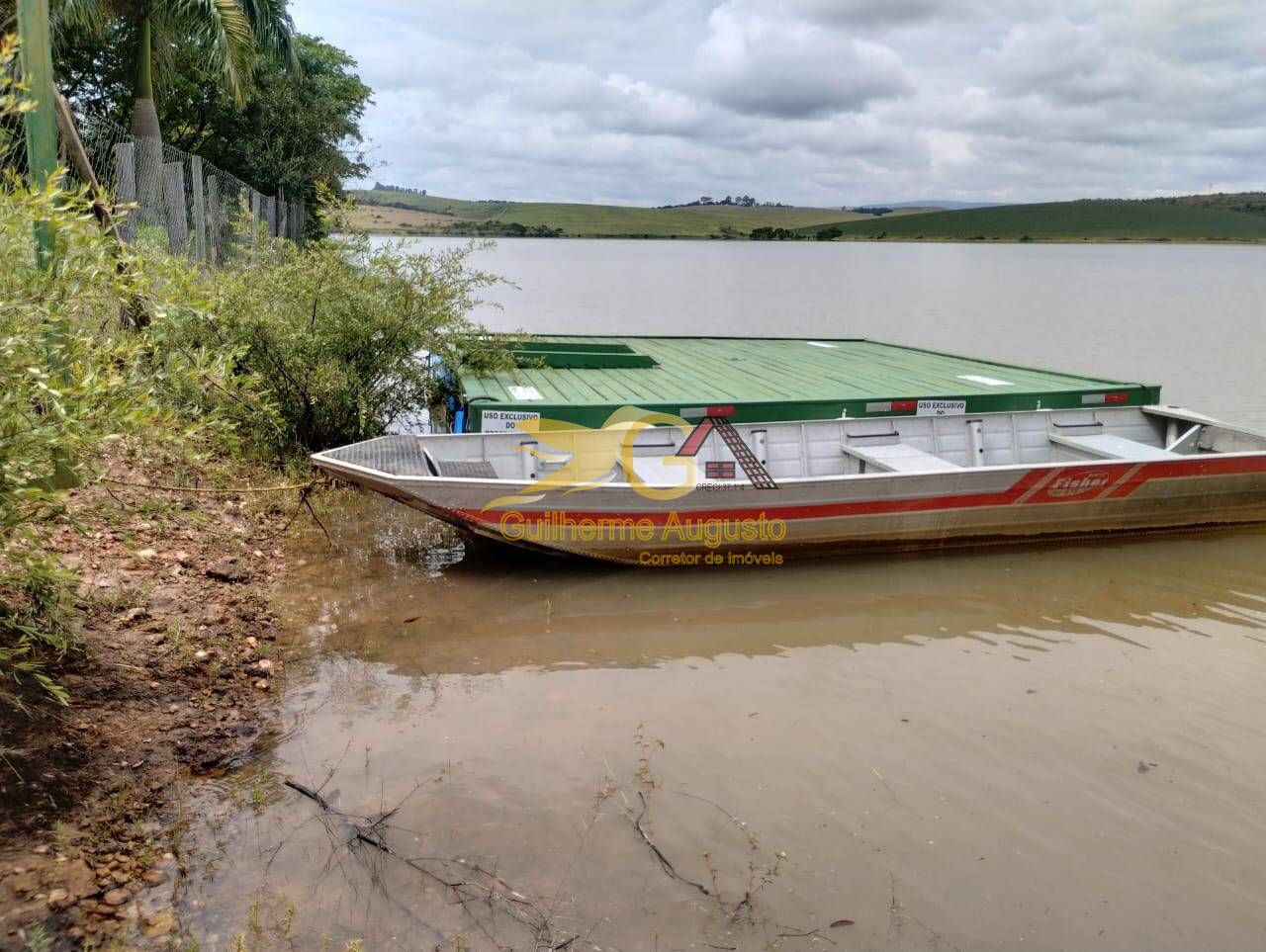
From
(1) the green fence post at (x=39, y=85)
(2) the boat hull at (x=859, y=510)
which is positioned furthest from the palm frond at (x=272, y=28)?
(2) the boat hull at (x=859, y=510)

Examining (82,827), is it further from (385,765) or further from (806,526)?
(806,526)

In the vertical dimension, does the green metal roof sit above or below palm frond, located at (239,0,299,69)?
below

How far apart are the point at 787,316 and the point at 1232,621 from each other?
26.2 meters

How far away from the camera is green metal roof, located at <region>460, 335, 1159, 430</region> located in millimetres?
9391

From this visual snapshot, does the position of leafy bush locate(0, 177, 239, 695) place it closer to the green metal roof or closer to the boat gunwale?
the boat gunwale

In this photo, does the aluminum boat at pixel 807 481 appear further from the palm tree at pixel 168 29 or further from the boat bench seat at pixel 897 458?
the palm tree at pixel 168 29

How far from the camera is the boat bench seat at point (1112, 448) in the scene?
31.4 feet

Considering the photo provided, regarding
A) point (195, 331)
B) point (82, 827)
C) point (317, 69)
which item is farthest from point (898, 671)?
point (317, 69)

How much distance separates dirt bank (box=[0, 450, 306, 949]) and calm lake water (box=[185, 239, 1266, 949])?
234 mm

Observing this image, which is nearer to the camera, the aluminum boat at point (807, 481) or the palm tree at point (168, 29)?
the aluminum boat at point (807, 481)

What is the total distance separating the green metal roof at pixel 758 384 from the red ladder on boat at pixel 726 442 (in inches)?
6.0

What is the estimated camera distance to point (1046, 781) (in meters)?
5.31

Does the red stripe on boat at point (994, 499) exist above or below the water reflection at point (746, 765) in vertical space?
above

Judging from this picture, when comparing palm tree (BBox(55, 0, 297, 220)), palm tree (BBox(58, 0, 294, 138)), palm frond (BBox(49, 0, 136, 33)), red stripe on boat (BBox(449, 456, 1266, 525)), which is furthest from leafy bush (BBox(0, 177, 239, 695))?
palm tree (BBox(58, 0, 294, 138))
